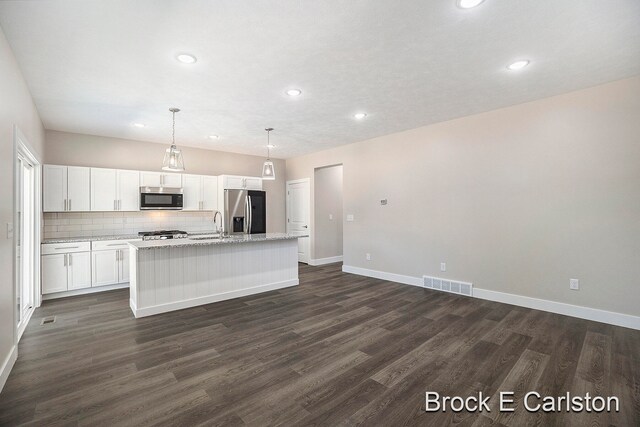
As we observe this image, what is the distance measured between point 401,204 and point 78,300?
5.41m

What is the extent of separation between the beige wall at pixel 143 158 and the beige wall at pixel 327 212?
122 centimetres

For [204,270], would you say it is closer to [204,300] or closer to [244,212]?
[204,300]

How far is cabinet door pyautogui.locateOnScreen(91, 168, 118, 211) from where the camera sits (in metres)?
5.05

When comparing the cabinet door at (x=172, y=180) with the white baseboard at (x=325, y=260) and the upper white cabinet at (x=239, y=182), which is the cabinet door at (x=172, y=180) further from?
the white baseboard at (x=325, y=260)

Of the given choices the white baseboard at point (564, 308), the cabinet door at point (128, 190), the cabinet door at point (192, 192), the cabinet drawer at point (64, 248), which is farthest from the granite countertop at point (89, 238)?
the white baseboard at point (564, 308)

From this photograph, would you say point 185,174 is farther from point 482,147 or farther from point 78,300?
point 482,147

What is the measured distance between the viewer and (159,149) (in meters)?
5.96

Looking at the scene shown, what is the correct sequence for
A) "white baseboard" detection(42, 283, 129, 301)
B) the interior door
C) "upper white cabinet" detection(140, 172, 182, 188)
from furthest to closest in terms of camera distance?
the interior door → "upper white cabinet" detection(140, 172, 182, 188) → "white baseboard" detection(42, 283, 129, 301)

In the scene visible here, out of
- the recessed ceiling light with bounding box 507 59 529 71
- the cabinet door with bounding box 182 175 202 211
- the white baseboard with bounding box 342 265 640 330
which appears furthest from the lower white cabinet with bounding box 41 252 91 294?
the recessed ceiling light with bounding box 507 59 529 71

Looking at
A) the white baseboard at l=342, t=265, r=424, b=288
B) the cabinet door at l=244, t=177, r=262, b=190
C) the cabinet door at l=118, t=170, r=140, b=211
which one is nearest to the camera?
the white baseboard at l=342, t=265, r=424, b=288

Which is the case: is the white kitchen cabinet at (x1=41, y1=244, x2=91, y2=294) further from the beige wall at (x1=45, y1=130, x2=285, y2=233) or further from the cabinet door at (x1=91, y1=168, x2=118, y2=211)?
the beige wall at (x1=45, y1=130, x2=285, y2=233)

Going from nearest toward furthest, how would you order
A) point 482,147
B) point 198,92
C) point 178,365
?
point 178,365
point 198,92
point 482,147

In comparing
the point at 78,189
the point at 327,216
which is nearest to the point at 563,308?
the point at 327,216

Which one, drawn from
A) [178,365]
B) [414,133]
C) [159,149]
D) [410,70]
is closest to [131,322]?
[178,365]
